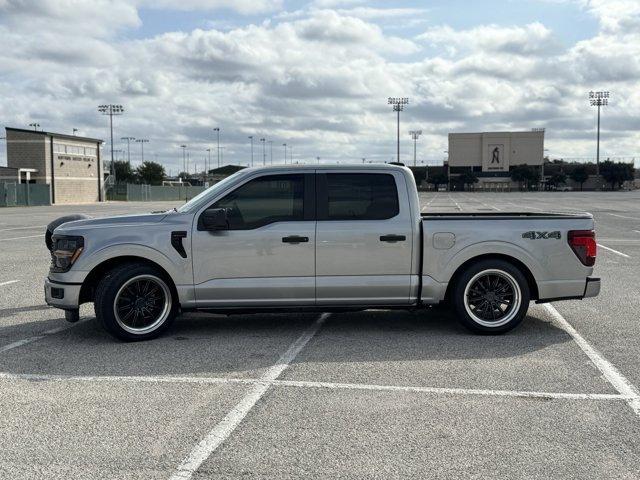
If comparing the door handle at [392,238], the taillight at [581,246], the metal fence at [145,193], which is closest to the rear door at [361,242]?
the door handle at [392,238]

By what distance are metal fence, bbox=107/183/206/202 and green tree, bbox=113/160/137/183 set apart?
62708 mm

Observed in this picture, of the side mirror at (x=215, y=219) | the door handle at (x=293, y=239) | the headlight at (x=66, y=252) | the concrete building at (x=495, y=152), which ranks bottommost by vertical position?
the headlight at (x=66, y=252)

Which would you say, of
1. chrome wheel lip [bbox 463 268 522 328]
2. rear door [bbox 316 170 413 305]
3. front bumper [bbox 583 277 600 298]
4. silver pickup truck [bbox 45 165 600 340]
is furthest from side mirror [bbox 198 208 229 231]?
front bumper [bbox 583 277 600 298]

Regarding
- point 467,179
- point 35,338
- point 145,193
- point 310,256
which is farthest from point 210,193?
point 467,179

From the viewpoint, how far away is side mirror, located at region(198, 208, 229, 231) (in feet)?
21.7

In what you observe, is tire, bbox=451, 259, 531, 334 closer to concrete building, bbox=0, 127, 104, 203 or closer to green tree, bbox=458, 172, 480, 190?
concrete building, bbox=0, 127, 104, 203

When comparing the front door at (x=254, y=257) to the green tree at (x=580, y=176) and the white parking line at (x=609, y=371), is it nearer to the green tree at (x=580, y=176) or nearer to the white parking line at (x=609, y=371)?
the white parking line at (x=609, y=371)

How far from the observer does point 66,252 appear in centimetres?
687

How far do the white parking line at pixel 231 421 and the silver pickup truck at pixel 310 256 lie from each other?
34.8 inches

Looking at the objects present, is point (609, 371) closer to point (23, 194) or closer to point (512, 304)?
point (512, 304)

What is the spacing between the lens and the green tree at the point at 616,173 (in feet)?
450

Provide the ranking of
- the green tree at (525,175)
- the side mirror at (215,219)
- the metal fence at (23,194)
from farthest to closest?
the green tree at (525,175), the metal fence at (23,194), the side mirror at (215,219)

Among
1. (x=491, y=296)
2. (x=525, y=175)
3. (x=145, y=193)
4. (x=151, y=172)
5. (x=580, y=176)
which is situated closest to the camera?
(x=491, y=296)

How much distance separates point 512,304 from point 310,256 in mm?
2206
